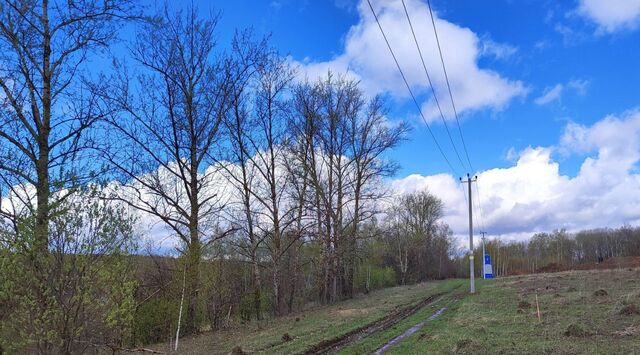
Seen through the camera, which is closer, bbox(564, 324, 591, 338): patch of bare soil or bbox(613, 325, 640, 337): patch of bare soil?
bbox(613, 325, 640, 337): patch of bare soil

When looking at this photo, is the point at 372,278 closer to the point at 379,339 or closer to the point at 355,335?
the point at 355,335

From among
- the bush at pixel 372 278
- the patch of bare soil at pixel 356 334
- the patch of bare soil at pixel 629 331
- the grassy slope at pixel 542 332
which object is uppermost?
the patch of bare soil at pixel 629 331

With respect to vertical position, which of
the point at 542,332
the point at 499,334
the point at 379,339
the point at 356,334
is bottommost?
the point at 356,334

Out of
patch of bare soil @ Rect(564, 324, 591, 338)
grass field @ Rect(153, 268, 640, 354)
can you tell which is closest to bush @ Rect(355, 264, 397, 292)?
grass field @ Rect(153, 268, 640, 354)

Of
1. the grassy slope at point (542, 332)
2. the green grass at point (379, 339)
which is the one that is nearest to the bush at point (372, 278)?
the green grass at point (379, 339)

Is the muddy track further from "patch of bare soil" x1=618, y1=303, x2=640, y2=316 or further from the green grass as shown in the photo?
"patch of bare soil" x1=618, y1=303, x2=640, y2=316

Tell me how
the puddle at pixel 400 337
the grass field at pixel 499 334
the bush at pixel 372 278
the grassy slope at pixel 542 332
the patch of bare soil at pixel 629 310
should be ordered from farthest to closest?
1. the bush at pixel 372 278
2. the patch of bare soil at pixel 629 310
3. the puddle at pixel 400 337
4. the grass field at pixel 499 334
5. the grassy slope at pixel 542 332

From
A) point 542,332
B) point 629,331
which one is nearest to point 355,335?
point 542,332

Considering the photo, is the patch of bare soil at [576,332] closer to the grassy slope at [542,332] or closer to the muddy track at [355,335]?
the grassy slope at [542,332]

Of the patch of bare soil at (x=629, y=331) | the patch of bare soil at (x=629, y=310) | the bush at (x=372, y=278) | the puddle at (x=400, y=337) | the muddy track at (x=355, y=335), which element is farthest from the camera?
the bush at (x=372, y=278)

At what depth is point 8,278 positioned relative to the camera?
290 inches

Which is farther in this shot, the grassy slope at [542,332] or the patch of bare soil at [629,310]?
the patch of bare soil at [629,310]

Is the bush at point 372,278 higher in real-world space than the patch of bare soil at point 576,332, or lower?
lower

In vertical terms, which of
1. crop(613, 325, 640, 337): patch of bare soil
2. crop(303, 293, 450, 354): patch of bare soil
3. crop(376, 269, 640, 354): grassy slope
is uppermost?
crop(613, 325, 640, 337): patch of bare soil
